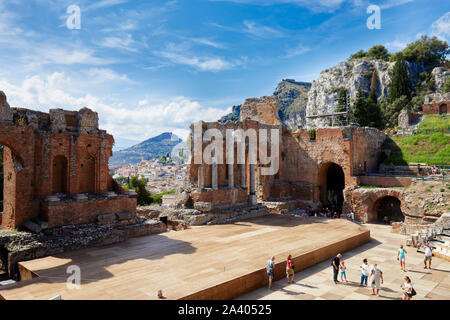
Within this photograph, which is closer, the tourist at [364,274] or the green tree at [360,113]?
the tourist at [364,274]

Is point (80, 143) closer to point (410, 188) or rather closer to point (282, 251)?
point (282, 251)

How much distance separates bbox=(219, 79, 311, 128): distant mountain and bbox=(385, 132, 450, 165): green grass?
320 feet

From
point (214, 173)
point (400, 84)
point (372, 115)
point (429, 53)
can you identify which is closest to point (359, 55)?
point (429, 53)

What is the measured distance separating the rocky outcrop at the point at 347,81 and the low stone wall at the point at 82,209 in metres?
57.0

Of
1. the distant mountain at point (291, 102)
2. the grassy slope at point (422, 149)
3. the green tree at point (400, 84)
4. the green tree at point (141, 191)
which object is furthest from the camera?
the distant mountain at point (291, 102)

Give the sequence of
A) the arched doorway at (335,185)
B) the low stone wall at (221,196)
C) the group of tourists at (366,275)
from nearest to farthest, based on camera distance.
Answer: the group of tourists at (366,275), the low stone wall at (221,196), the arched doorway at (335,185)

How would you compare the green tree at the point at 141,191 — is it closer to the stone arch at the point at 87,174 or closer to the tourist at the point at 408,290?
the stone arch at the point at 87,174

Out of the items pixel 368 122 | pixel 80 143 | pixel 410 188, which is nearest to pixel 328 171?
pixel 410 188

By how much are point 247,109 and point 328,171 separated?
449 inches

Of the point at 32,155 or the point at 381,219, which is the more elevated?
the point at 32,155

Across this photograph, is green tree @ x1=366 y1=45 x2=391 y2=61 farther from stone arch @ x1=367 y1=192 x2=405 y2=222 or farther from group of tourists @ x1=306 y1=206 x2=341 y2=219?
group of tourists @ x1=306 y1=206 x2=341 y2=219

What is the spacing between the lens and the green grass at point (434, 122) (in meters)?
36.2

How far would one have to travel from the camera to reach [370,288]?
1082 cm

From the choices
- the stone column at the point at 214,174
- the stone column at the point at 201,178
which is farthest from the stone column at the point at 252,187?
the stone column at the point at 201,178
